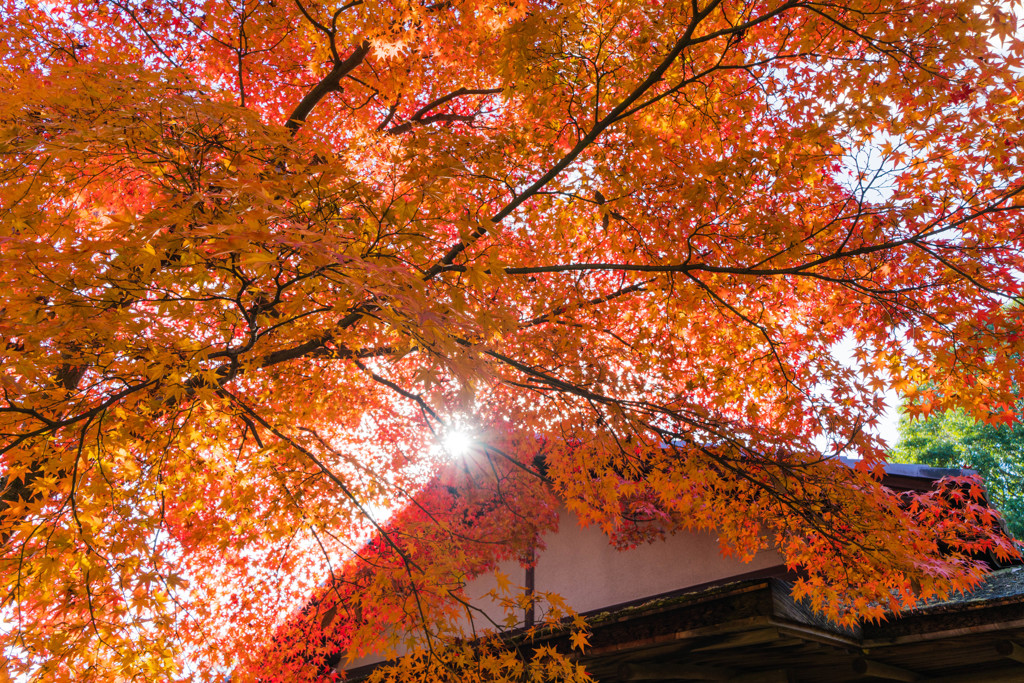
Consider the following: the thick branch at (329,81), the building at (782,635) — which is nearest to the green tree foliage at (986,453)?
the building at (782,635)

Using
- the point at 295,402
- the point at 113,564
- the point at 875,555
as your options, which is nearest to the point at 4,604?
the point at 113,564

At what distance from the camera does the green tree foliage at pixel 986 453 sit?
20000mm

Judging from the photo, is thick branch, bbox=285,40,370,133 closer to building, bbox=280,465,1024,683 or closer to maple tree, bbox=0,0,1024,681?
maple tree, bbox=0,0,1024,681

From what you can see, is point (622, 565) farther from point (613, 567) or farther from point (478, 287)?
point (478, 287)

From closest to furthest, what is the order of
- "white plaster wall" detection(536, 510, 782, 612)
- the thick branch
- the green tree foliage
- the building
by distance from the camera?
1. the building
2. the thick branch
3. "white plaster wall" detection(536, 510, 782, 612)
4. the green tree foliage

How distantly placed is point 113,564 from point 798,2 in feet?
24.8

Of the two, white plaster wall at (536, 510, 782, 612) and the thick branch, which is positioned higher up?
the thick branch

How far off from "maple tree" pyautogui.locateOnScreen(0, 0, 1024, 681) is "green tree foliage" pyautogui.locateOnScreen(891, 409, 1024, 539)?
18.0 meters

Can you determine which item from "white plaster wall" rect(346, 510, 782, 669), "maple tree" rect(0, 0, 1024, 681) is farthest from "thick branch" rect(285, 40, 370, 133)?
"white plaster wall" rect(346, 510, 782, 669)

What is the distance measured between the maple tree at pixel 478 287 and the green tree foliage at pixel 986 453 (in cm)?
1805

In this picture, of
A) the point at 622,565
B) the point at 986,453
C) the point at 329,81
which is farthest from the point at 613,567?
the point at 986,453

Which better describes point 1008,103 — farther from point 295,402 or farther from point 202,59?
point 202,59

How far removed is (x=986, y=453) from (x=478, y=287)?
25.8 meters

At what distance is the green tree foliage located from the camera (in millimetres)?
20000
